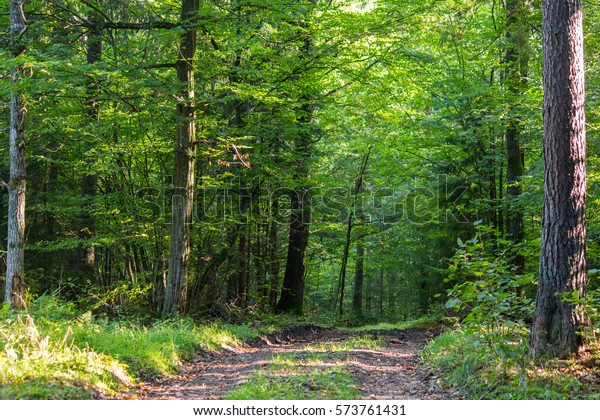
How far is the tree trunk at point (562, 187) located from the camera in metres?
6.16

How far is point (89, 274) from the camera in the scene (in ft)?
55.3

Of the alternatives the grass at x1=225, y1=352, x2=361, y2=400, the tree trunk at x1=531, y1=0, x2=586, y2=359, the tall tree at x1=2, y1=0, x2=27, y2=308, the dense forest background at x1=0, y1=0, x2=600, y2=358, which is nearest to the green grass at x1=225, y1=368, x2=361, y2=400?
the grass at x1=225, y1=352, x2=361, y2=400

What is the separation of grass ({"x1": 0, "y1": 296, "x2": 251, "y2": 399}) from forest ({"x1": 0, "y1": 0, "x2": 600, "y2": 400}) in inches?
1.4

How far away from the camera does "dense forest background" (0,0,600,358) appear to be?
11.1 metres

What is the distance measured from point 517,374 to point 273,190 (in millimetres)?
11408

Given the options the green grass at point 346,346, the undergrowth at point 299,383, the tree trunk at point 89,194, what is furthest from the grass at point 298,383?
the tree trunk at point 89,194

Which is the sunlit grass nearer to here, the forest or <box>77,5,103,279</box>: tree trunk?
the forest

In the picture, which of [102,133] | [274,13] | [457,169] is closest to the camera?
[274,13]

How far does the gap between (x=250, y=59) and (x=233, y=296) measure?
6.84 metres

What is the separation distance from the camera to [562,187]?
246 inches

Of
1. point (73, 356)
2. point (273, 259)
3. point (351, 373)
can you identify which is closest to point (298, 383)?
point (351, 373)

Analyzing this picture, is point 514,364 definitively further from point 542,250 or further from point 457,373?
point 542,250

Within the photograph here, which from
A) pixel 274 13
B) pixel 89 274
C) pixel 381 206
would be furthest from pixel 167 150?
pixel 381 206

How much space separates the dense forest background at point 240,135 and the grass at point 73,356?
3229 millimetres
